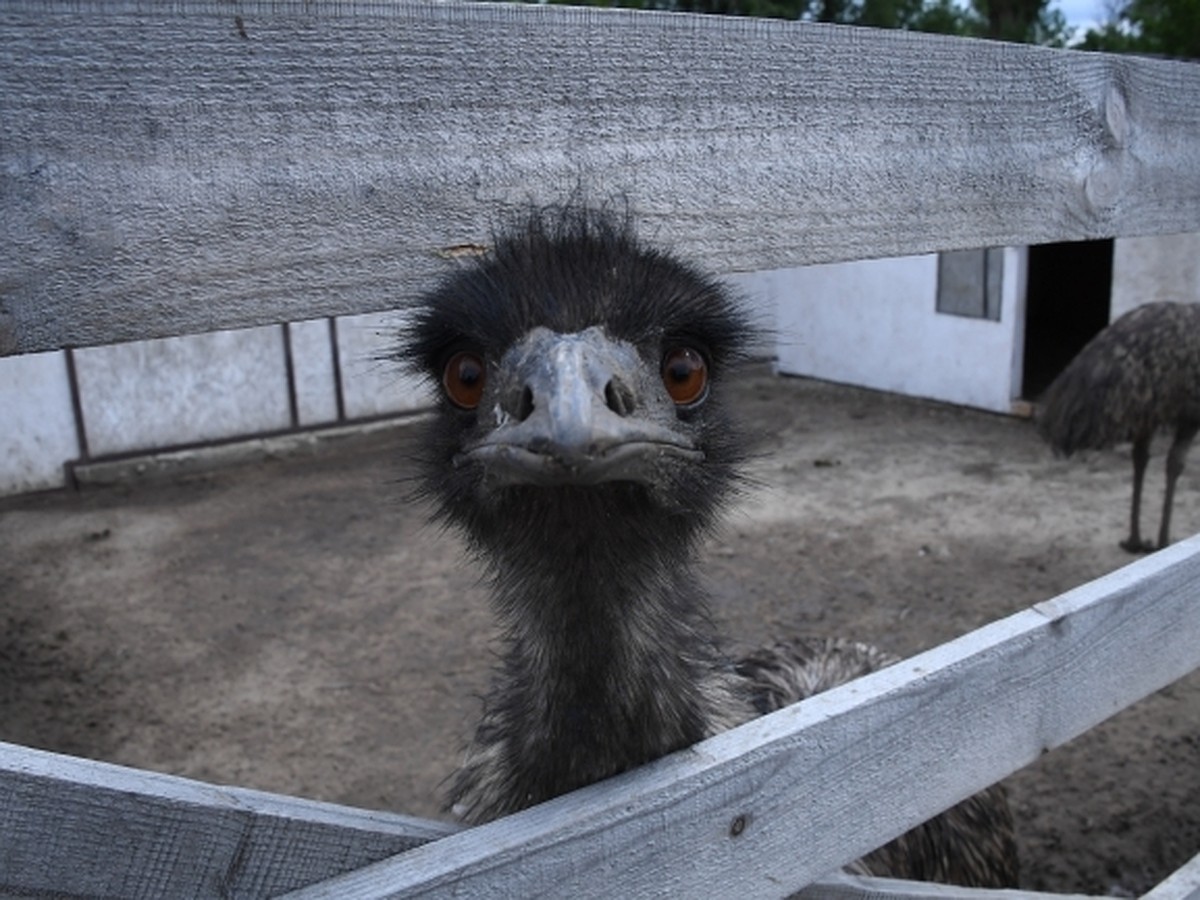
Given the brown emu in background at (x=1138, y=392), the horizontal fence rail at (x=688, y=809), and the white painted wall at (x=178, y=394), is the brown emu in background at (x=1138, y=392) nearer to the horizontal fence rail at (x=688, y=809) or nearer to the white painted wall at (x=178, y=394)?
the white painted wall at (x=178, y=394)

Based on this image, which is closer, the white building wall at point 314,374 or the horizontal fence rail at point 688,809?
the horizontal fence rail at point 688,809

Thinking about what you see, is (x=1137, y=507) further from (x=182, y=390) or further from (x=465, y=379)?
(x=182, y=390)

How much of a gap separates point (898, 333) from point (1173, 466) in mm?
4668

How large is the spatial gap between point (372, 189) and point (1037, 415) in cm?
678

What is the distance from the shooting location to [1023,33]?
59.1ft

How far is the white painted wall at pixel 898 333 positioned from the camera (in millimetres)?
9969

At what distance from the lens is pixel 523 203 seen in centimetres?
118

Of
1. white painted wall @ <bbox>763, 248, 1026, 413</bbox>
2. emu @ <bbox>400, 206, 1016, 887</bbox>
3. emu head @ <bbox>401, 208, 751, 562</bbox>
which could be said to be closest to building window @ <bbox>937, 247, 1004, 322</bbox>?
white painted wall @ <bbox>763, 248, 1026, 413</bbox>

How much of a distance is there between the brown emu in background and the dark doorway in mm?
6955

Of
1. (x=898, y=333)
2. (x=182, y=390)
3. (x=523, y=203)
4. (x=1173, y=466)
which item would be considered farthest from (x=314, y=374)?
(x=523, y=203)

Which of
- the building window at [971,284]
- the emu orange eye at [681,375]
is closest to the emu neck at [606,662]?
the emu orange eye at [681,375]

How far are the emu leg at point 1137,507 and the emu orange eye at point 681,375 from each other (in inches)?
228

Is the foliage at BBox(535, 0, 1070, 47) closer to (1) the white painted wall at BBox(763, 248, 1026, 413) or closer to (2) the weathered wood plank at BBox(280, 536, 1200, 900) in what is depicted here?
(1) the white painted wall at BBox(763, 248, 1026, 413)

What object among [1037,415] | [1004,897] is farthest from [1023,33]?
[1004,897]
